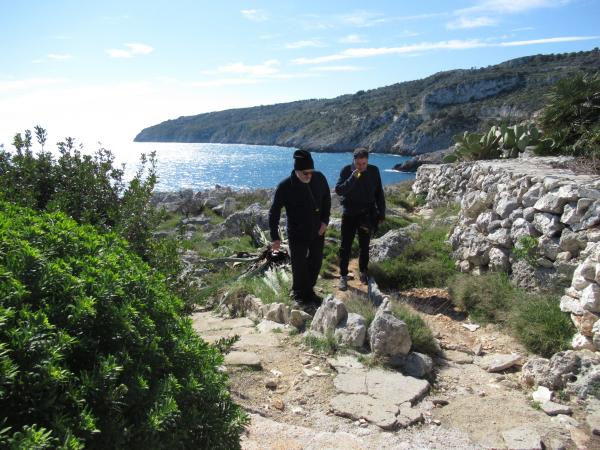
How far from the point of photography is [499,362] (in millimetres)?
4555

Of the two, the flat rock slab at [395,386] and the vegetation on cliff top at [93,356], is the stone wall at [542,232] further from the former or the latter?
the vegetation on cliff top at [93,356]

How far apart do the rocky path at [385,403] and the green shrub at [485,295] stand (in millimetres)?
605

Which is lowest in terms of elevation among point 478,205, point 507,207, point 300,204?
point 478,205

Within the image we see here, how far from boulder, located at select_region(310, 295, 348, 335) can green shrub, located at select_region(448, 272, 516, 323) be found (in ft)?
6.03

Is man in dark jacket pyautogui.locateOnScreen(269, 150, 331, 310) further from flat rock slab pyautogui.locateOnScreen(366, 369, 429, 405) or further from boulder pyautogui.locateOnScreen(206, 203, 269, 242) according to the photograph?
boulder pyautogui.locateOnScreen(206, 203, 269, 242)

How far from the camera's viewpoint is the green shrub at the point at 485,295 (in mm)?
5707

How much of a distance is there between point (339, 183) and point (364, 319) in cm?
240

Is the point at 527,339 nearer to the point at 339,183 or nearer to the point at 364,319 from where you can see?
the point at 364,319

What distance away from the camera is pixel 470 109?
69375 millimetres

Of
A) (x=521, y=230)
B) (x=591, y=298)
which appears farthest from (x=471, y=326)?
(x=521, y=230)

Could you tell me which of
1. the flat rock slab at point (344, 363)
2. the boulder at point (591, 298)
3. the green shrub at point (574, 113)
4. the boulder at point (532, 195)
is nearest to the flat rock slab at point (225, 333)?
the flat rock slab at point (344, 363)

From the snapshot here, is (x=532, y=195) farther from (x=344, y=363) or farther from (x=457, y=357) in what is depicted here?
(x=344, y=363)

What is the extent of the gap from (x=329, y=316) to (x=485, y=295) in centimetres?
216

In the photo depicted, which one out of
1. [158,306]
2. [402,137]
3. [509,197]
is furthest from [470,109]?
[158,306]
